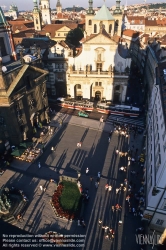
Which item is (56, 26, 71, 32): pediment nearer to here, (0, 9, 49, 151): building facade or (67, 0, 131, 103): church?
(67, 0, 131, 103): church

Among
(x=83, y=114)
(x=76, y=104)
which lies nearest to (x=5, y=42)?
(x=76, y=104)

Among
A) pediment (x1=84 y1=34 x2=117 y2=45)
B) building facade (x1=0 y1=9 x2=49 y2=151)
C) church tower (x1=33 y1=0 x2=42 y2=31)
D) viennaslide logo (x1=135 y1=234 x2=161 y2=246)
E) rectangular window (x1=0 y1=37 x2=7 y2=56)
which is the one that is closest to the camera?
viennaslide logo (x1=135 y1=234 x2=161 y2=246)

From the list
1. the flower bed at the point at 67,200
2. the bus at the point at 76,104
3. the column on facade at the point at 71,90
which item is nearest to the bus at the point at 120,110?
the bus at the point at 76,104

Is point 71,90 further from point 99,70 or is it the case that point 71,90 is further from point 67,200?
point 67,200

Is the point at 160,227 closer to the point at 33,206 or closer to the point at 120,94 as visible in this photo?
the point at 33,206

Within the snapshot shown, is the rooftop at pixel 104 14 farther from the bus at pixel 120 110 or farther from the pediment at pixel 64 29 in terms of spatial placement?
the pediment at pixel 64 29

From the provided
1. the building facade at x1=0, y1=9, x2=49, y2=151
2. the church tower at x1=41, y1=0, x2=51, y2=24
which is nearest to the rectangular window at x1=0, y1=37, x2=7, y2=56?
the building facade at x1=0, y1=9, x2=49, y2=151

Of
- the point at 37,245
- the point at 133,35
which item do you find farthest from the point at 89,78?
the point at 133,35
